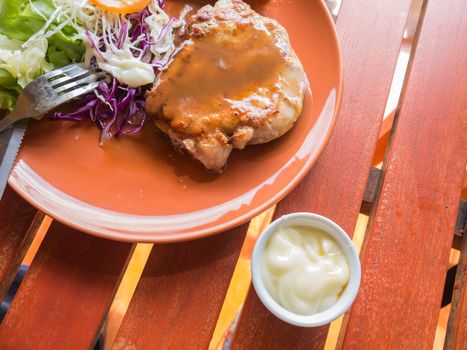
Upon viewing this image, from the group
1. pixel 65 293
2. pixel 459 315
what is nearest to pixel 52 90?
pixel 65 293

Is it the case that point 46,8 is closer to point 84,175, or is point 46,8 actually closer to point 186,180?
point 84,175

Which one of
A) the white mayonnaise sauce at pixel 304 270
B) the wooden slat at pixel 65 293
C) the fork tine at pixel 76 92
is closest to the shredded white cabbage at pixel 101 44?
the fork tine at pixel 76 92

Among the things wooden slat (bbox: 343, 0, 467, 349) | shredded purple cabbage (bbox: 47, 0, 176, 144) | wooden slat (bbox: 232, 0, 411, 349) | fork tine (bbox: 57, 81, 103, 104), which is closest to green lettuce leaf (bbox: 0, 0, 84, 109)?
shredded purple cabbage (bbox: 47, 0, 176, 144)

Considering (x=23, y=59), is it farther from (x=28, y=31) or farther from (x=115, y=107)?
(x=115, y=107)

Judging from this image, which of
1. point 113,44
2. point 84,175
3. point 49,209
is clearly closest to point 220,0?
point 113,44

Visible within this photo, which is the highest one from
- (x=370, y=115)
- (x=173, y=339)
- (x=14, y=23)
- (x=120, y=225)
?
(x=14, y=23)
